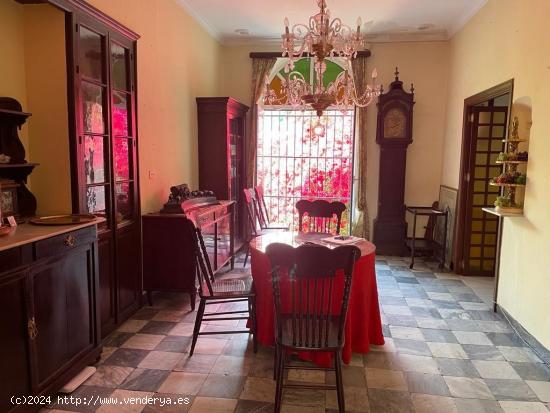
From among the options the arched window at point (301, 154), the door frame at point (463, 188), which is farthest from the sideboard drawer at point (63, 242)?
the door frame at point (463, 188)

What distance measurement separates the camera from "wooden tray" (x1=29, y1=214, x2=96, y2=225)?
→ 249 centimetres

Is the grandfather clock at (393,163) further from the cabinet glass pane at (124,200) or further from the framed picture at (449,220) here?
the cabinet glass pane at (124,200)

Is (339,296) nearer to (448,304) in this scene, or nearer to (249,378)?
(249,378)

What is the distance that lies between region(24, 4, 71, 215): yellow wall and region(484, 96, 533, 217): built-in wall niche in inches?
136

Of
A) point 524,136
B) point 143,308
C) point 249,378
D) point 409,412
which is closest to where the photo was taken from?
point 409,412

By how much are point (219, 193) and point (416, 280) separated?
2635 mm

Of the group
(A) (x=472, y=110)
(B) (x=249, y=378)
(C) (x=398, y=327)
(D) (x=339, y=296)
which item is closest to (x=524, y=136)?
(A) (x=472, y=110)

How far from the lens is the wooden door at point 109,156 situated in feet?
9.24

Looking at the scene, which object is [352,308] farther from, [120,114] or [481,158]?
[481,158]

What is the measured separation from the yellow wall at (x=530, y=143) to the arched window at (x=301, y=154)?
2.27m

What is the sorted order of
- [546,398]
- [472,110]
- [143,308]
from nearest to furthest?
[546,398] < [143,308] < [472,110]

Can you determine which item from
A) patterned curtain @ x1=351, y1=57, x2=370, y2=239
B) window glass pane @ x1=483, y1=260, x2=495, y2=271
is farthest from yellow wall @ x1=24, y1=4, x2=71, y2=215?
window glass pane @ x1=483, y1=260, x2=495, y2=271

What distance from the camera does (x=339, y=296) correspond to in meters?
2.64

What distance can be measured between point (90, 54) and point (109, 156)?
0.74 m
